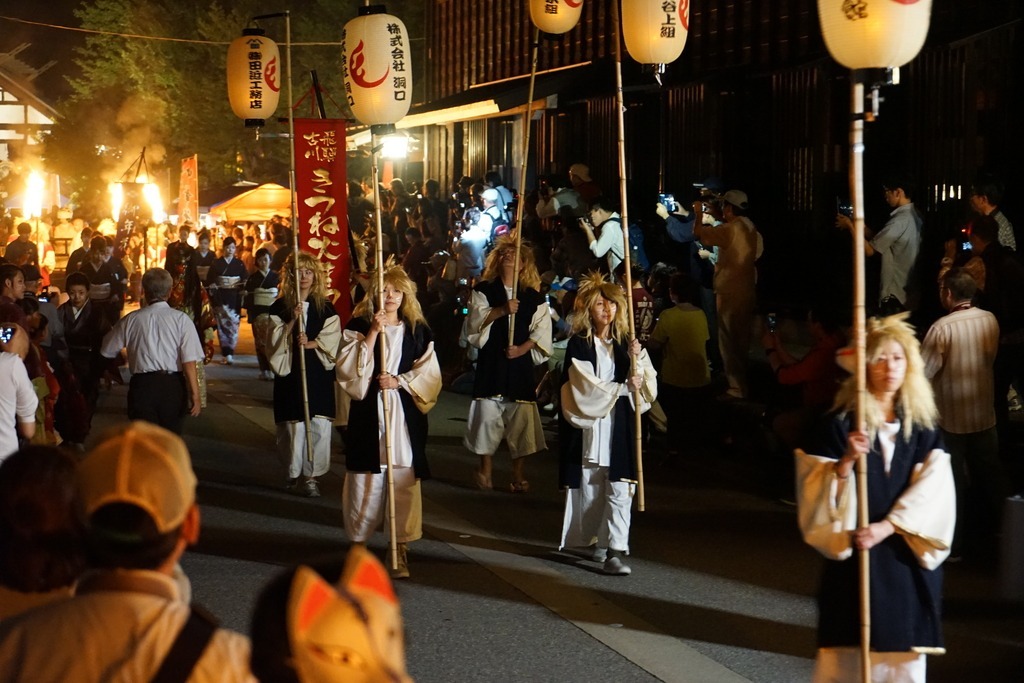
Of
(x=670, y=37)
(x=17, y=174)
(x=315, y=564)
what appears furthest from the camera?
(x=17, y=174)

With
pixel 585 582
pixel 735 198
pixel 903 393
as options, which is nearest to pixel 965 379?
pixel 585 582

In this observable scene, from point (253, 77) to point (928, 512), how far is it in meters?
11.7

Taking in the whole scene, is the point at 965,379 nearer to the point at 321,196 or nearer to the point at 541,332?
the point at 541,332

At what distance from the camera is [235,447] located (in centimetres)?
1268

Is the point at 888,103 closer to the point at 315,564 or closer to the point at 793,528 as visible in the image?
the point at 793,528

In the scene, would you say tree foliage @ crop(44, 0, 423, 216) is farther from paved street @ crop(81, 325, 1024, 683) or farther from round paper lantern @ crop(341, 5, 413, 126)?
paved street @ crop(81, 325, 1024, 683)

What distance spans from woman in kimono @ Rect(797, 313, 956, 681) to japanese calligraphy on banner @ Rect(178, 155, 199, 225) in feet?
96.8

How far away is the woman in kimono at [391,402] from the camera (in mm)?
8172

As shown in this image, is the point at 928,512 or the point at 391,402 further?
the point at 391,402

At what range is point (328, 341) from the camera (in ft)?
33.9

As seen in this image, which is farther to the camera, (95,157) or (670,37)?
(95,157)

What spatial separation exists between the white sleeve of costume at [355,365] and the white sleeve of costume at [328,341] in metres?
2.11

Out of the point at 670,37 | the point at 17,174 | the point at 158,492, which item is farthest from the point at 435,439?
the point at 17,174

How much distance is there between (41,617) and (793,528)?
747 centimetres
